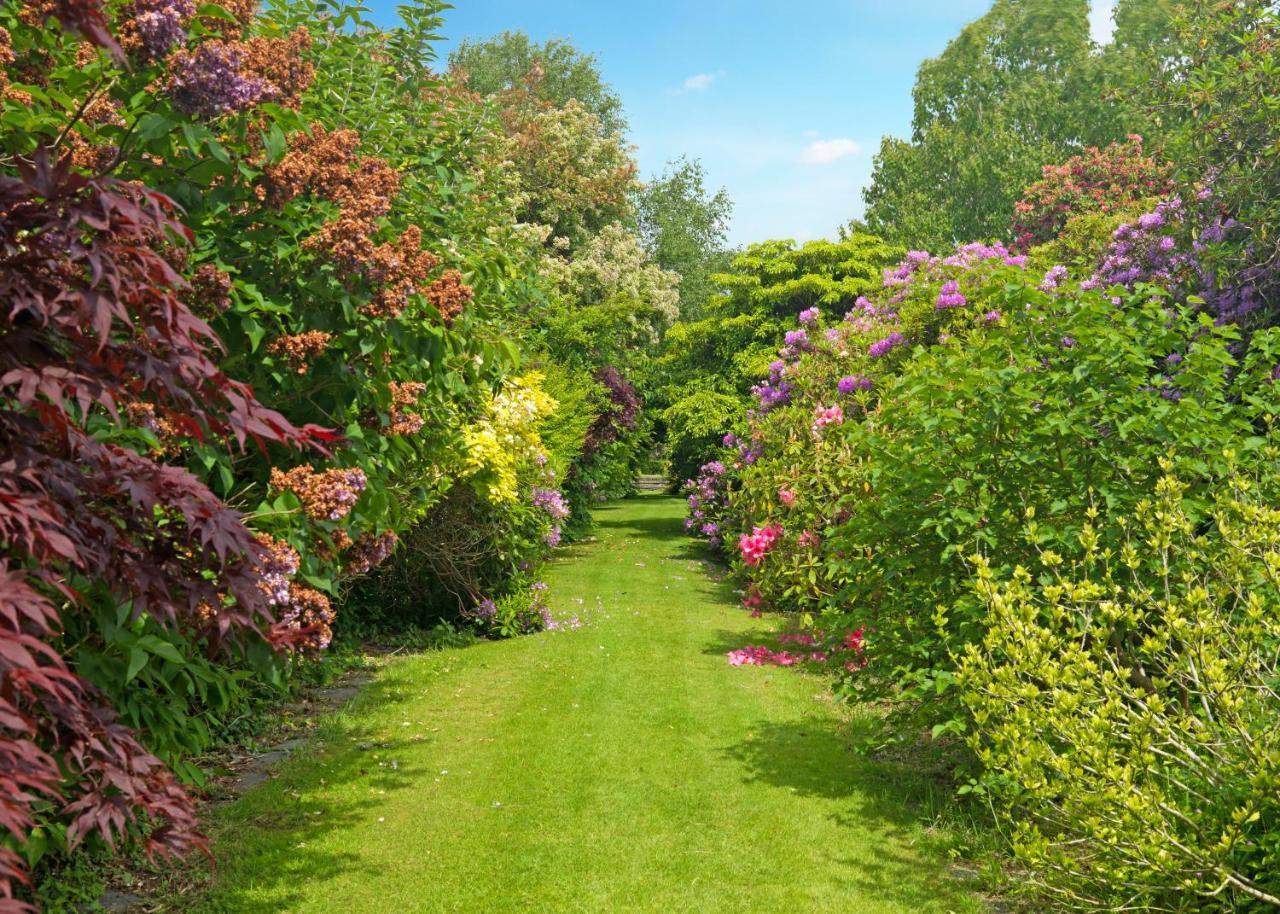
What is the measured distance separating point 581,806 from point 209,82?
480 cm

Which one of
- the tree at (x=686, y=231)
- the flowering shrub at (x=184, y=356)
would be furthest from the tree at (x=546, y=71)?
the flowering shrub at (x=184, y=356)

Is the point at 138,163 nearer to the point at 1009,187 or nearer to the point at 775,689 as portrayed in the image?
the point at 775,689

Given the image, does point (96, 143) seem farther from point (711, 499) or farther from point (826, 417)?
point (711, 499)

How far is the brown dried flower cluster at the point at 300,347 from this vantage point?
15.2 feet

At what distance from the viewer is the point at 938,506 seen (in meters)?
6.41

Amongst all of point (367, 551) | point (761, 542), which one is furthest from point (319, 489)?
point (761, 542)

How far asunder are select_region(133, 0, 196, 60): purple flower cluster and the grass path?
4052 mm

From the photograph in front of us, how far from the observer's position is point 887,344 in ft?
45.5

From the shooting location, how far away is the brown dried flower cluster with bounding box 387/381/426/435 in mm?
5289

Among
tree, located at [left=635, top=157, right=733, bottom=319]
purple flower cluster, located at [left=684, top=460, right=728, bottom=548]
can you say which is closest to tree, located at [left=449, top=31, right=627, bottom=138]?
tree, located at [left=635, top=157, right=733, bottom=319]

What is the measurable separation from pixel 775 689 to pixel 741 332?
13.7m

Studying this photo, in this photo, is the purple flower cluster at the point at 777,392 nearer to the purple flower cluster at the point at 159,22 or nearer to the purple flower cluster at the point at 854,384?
the purple flower cluster at the point at 854,384

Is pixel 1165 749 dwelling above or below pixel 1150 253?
below

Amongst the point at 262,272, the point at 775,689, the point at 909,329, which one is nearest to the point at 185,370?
the point at 262,272
